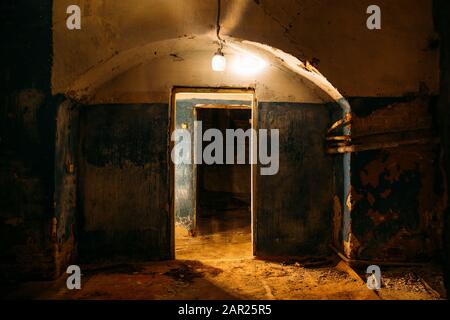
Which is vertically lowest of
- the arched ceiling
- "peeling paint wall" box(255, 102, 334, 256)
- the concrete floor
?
the concrete floor

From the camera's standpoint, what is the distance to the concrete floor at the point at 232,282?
376cm

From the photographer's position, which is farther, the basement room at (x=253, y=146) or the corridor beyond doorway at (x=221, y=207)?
the corridor beyond doorway at (x=221, y=207)

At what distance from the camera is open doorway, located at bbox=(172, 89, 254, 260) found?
240 inches

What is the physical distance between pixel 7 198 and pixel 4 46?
1.89m

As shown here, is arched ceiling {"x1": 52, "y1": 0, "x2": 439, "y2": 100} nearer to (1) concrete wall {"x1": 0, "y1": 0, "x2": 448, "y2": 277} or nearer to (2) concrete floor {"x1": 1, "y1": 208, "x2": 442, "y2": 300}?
(1) concrete wall {"x1": 0, "y1": 0, "x2": 448, "y2": 277}

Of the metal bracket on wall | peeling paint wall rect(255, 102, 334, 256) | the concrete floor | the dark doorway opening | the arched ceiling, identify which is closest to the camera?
the concrete floor

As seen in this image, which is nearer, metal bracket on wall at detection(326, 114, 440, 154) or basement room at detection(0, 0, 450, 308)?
basement room at detection(0, 0, 450, 308)

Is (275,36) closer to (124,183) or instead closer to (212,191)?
(124,183)

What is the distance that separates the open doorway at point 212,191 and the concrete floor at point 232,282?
71 cm

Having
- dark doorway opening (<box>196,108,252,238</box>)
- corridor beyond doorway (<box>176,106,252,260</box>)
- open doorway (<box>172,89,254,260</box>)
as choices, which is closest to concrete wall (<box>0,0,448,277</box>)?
open doorway (<box>172,89,254,260</box>)

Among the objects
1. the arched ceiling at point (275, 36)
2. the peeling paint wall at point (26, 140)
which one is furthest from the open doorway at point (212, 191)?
the peeling paint wall at point (26, 140)

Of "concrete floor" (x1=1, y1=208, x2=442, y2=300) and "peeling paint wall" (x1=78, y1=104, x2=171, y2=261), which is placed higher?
"peeling paint wall" (x1=78, y1=104, x2=171, y2=261)

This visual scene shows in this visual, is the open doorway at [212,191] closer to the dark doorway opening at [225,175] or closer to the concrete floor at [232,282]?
the dark doorway opening at [225,175]

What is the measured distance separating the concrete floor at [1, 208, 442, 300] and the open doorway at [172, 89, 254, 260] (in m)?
0.71
